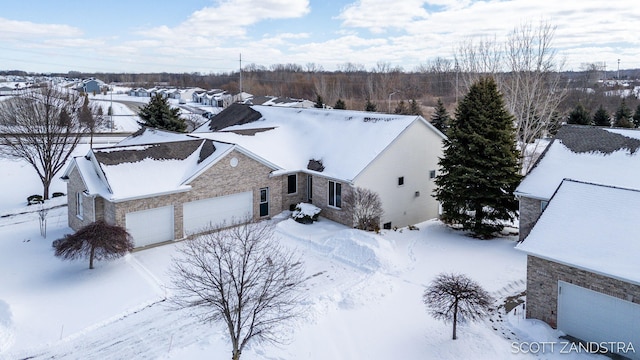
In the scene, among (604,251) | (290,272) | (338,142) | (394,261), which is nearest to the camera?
(604,251)

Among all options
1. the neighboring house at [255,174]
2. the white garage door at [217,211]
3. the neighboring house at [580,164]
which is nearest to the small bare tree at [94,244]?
the neighboring house at [255,174]

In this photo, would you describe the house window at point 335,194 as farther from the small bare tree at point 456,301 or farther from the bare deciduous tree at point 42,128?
the bare deciduous tree at point 42,128

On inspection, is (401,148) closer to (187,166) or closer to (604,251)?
(187,166)

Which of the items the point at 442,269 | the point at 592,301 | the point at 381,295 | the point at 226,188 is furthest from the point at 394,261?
the point at 226,188

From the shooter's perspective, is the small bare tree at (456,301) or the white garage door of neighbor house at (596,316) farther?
the small bare tree at (456,301)

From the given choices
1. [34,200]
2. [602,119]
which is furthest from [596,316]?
[602,119]

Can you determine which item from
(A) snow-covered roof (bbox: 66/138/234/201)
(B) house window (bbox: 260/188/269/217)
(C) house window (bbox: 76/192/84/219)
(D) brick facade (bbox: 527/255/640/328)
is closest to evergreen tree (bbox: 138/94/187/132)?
(A) snow-covered roof (bbox: 66/138/234/201)

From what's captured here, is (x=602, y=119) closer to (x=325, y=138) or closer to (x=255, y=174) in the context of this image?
(x=325, y=138)
